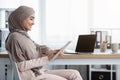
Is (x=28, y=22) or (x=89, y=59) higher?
(x=28, y=22)

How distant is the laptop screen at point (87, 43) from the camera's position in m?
2.02

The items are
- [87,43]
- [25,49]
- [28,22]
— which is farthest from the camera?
[87,43]

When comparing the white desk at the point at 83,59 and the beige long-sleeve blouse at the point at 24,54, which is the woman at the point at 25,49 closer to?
the beige long-sleeve blouse at the point at 24,54

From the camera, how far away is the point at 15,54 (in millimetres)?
1615

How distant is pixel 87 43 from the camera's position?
2070 mm

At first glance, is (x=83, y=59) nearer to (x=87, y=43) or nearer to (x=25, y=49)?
(x=87, y=43)

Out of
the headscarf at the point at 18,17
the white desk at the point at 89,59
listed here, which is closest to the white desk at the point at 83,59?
the white desk at the point at 89,59

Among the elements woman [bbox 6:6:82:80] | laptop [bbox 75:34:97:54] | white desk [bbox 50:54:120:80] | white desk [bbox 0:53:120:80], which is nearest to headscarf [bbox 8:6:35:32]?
woman [bbox 6:6:82:80]

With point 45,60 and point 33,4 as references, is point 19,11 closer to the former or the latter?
point 45,60

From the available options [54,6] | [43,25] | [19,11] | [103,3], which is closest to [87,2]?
[103,3]

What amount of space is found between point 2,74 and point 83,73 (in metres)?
2.43

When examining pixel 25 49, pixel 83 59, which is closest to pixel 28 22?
pixel 25 49

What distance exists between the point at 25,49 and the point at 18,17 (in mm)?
256

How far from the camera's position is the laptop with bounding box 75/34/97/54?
6.61 feet
